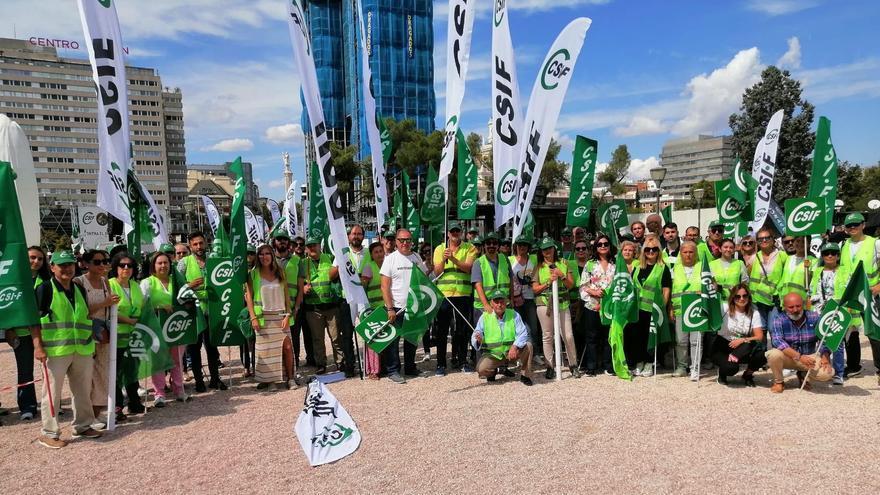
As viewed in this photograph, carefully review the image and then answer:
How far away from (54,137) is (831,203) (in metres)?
138

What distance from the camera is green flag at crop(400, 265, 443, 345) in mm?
7176

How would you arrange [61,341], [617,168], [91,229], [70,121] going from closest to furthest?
[61,341]
[91,229]
[617,168]
[70,121]

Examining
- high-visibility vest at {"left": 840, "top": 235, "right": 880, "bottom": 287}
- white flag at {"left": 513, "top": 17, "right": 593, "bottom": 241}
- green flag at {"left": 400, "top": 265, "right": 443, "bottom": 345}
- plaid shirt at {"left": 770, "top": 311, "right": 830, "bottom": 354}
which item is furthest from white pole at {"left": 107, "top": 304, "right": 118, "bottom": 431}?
high-visibility vest at {"left": 840, "top": 235, "right": 880, "bottom": 287}

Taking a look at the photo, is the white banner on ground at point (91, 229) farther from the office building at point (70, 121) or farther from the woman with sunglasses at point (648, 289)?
the office building at point (70, 121)

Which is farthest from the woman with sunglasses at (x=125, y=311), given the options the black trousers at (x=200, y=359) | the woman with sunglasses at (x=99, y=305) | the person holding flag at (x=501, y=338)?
the person holding flag at (x=501, y=338)

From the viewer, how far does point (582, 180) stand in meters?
7.95

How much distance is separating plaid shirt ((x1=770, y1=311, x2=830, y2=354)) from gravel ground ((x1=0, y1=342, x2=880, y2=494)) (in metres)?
0.55

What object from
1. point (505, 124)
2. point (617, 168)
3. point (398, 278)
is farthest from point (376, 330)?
point (617, 168)

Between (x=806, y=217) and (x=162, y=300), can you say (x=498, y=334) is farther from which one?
(x=806, y=217)

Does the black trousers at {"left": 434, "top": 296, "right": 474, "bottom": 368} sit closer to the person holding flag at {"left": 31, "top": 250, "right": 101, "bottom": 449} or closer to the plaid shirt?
the plaid shirt

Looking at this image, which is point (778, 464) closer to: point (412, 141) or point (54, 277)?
point (54, 277)

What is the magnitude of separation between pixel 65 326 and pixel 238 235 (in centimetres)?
205

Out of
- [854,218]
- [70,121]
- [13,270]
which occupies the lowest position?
[13,270]

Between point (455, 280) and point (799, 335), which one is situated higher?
point (455, 280)
